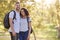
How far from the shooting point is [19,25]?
366cm

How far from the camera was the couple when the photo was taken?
3523 millimetres

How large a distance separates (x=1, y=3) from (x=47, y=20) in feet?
5.14

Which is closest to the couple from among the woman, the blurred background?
the woman

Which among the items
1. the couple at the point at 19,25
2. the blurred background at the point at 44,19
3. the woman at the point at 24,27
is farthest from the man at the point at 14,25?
the blurred background at the point at 44,19

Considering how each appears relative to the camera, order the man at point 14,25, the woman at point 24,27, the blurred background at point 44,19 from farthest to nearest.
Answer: the blurred background at point 44,19
the woman at point 24,27
the man at point 14,25

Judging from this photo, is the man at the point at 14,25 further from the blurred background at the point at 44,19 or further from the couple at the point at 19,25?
the blurred background at the point at 44,19

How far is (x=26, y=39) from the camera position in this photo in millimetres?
3773

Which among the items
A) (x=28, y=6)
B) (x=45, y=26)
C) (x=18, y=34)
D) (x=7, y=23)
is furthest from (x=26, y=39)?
(x=45, y=26)

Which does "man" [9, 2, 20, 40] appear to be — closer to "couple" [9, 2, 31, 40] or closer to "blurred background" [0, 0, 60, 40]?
"couple" [9, 2, 31, 40]

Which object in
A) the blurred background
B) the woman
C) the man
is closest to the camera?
the man

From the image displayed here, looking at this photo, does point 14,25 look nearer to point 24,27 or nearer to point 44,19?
point 24,27

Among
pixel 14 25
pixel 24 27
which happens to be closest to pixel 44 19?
pixel 24 27

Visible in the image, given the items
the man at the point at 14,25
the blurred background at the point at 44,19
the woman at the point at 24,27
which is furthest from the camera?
the blurred background at the point at 44,19

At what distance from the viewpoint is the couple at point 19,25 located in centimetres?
352
